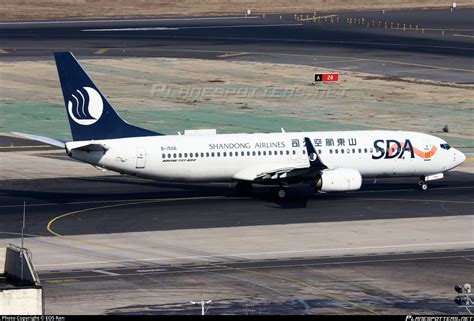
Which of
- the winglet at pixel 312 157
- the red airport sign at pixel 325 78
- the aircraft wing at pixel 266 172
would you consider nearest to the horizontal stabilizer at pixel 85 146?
the aircraft wing at pixel 266 172

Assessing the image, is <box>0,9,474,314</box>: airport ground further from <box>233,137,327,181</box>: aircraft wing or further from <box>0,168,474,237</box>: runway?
<box>233,137,327,181</box>: aircraft wing

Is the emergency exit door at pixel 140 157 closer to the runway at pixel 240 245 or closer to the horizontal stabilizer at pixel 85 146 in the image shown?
the horizontal stabilizer at pixel 85 146

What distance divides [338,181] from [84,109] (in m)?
16.8

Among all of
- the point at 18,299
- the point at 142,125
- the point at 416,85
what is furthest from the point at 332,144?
the point at 416,85

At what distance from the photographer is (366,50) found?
177 metres

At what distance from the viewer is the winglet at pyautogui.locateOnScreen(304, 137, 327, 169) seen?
80.8 m

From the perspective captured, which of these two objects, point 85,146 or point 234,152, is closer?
point 85,146

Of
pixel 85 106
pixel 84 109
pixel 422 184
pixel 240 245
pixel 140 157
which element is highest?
pixel 85 106

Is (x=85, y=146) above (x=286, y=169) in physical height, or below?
above

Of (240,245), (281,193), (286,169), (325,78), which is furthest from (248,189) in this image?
(325,78)

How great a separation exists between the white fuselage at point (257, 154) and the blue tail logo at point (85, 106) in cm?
210

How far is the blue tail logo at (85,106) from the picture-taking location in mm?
81188

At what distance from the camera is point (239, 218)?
78938 millimetres

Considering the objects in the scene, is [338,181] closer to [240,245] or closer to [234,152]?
[234,152]
